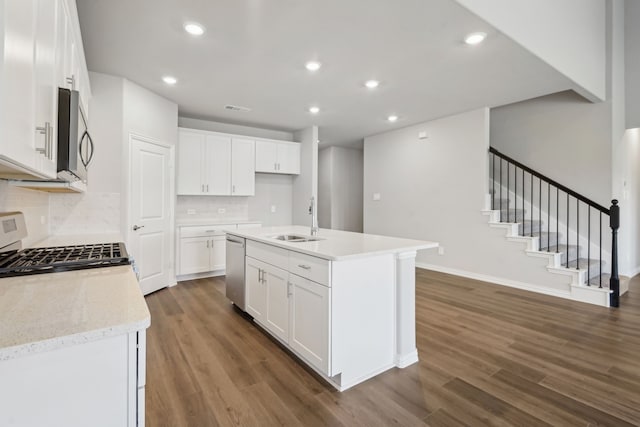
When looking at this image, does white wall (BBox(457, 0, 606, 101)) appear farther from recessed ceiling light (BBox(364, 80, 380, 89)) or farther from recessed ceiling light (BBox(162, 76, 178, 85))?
recessed ceiling light (BBox(162, 76, 178, 85))

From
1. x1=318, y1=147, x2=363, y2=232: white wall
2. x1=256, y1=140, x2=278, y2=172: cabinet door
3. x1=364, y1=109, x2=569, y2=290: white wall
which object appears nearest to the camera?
x1=364, y1=109, x2=569, y2=290: white wall

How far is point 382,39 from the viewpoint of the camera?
2613 millimetres

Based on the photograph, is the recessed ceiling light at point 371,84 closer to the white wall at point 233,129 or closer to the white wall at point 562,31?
the white wall at point 562,31

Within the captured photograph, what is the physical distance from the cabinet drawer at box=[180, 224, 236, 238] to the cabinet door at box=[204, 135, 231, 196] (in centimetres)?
55

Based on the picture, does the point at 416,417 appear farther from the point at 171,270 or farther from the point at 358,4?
the point at 171,270

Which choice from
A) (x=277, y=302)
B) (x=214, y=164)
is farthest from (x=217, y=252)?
(x=277, y=302)

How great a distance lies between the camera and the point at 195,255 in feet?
14.8

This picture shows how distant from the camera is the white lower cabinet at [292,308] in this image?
1.92 meters

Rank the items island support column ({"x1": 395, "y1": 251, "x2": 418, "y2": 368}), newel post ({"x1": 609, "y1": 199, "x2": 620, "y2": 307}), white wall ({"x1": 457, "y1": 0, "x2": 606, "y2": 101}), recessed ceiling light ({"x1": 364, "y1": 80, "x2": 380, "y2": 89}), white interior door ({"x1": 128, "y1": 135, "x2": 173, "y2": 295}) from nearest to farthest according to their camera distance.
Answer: island support column ({"x1": 395, "y1": 251, "x2": 418, "y2": 368}) < white wall ({"x1": 457, "y1": 0, "x2": 606, "y2": 101}) < newel post ({"x1": 609, "y1": 199, "x2": 620, "y2": 307}) < recessed ceiling light ({"x1": 364, "y1": 80, "x2": 380, "y2": 89}) < white interior door ({"x1": 128, "y1": 135, "x2": 173, "y2": 295})

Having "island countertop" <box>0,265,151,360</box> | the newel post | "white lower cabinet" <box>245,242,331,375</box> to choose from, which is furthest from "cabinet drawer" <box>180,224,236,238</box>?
the newel post

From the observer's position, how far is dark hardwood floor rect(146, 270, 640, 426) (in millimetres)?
1682

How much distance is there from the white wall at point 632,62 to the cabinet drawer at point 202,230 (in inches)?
236

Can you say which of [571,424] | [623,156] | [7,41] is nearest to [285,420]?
[571,424]

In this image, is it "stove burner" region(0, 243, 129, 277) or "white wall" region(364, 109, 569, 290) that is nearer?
"stove burner" region(0, 243, 129, 277)
